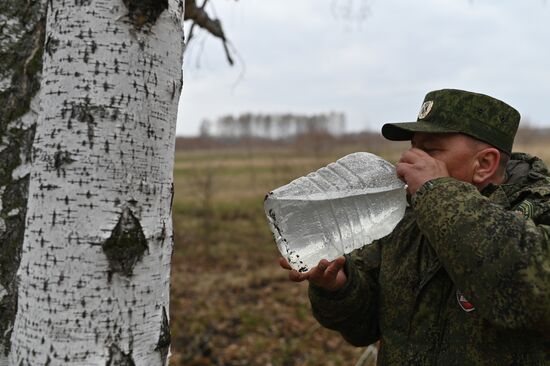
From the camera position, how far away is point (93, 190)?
3.57ft

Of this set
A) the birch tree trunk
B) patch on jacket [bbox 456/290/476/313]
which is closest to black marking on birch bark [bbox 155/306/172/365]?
the birch tree trunk

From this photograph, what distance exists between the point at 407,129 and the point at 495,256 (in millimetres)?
618

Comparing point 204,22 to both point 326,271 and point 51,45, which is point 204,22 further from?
point 51,45

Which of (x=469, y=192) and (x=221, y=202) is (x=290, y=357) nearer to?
(x=469, y=192)

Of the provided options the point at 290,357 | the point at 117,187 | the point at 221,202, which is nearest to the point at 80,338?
the point at 117,187

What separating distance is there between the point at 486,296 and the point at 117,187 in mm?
1113

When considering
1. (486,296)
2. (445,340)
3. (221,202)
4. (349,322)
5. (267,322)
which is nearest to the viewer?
(486,296)

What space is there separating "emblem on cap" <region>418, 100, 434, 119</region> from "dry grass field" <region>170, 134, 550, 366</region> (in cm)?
446

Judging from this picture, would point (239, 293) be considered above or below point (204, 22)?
Result: below

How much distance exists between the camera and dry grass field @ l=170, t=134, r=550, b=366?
238 inches

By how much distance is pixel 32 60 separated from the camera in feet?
5.48

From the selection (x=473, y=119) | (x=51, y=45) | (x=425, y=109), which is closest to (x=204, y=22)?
(x=425, y=109)

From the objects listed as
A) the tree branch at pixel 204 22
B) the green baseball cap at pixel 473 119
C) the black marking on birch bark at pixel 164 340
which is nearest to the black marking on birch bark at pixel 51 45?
the black marking on birch bark at pixel 164 340

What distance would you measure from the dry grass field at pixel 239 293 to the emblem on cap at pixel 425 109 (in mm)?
4463
